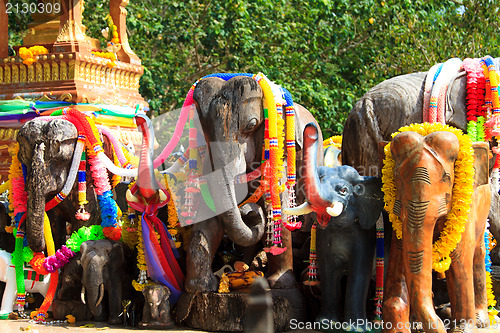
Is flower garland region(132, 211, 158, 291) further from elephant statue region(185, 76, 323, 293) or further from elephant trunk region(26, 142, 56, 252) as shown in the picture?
elephant trunk region(26, 142, 56, 252)

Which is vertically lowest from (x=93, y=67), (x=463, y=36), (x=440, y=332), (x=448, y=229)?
(x=440, y=332)

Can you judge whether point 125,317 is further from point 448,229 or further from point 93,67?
point 93,67

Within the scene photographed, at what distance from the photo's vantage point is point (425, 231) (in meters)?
4.62

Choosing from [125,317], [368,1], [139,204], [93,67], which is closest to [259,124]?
[139,204]

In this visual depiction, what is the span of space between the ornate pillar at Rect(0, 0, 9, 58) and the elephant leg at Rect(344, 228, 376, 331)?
202 inches

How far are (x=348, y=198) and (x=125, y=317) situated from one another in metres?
1.97

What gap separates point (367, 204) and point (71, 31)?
4.31 metres

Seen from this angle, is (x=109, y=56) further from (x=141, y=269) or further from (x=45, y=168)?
(x=141, y=269)

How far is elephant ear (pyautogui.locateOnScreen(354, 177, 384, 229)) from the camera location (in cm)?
531

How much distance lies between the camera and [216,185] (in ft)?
19.0

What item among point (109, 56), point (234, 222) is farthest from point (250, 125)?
point (109, 56)

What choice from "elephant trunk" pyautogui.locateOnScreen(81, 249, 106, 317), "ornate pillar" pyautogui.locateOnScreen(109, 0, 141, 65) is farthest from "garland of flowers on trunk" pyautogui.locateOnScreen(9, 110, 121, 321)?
"ornate pillar" pyautogui.locateOnScreen(109, 0, 141, 65)

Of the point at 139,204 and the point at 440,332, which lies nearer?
the point at 440,332

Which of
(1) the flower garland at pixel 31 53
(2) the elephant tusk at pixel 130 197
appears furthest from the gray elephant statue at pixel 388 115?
(1) the flower garland at pixel 31 53
